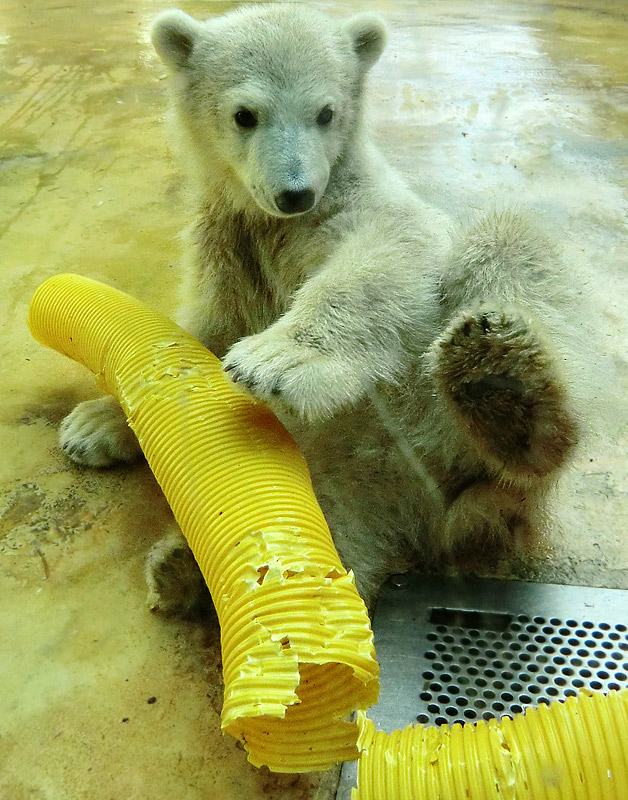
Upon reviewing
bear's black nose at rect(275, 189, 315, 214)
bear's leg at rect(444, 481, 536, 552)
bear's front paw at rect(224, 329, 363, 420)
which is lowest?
bear's leg at rect(444, 481, 536, 552)

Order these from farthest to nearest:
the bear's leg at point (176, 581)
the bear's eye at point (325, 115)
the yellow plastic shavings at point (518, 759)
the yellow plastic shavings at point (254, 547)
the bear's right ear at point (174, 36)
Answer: the bear's right ear at point (174, 36) < the bear's eye at point (325, 115) < the bear's leg at point (176, 581) < the yellow plastic shavings at point (254, 547) < the yellow plastic shavings at point (518, 759)

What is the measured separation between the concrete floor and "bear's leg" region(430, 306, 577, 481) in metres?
0.55

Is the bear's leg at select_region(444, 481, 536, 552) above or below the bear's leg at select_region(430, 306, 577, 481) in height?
below

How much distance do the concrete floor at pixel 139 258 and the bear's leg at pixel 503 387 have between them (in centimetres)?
55

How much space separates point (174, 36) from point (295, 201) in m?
0.76

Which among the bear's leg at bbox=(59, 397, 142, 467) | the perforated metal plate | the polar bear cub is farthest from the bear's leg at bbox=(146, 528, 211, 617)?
the bear's leg at bbox=(59, 397, 142, 467)

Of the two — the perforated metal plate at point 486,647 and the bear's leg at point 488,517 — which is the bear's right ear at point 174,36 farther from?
the perforated metal plate at point 486,647

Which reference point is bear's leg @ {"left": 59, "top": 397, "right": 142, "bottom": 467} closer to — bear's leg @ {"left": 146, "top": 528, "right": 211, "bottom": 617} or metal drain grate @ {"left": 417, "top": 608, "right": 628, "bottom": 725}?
bear's leg @ {"left": 146, "top": 528, "right": 211, "bottom": 617}

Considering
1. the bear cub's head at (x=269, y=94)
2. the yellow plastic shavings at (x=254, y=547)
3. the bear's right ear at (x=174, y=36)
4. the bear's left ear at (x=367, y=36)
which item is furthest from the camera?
the bear's left ear at (x=367, y=36)

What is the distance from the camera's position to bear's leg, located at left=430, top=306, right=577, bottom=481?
149cm

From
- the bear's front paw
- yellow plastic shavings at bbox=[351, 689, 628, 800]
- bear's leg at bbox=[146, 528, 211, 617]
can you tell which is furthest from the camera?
bear's leg at bbox=[146, 528, 211, 617]

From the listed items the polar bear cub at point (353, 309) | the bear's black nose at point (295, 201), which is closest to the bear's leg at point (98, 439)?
the polar bear cub at point (353, 309)

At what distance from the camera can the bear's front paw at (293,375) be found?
1.61 m

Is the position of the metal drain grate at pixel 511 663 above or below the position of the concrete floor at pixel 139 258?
above
